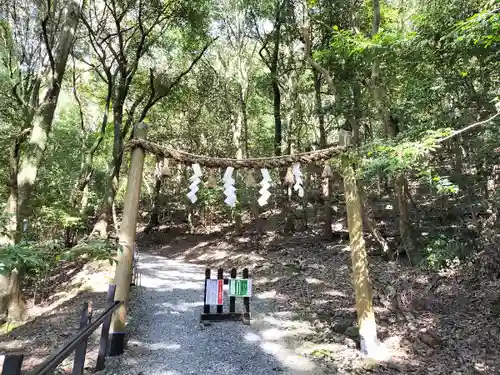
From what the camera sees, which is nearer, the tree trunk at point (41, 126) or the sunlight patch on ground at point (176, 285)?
the tree trunk at point (41, 126)

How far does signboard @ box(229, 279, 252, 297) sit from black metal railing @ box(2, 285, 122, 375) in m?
2.30

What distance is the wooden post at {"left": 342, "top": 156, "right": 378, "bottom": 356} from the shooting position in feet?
16.0

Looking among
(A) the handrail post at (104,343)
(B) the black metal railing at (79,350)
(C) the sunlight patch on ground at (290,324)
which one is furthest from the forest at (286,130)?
(A) the handrail post at (104,343)

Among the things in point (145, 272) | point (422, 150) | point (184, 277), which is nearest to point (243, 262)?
point (184, 277)

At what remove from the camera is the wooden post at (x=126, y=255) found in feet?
15.0

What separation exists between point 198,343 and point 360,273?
2790 mm

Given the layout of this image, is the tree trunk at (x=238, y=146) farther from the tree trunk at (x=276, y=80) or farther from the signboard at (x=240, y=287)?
the signboard at (x=240, y=287)

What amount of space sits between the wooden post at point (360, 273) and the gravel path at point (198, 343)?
93 centimetres

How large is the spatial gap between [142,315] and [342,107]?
278 inches

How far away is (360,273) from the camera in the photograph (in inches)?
200

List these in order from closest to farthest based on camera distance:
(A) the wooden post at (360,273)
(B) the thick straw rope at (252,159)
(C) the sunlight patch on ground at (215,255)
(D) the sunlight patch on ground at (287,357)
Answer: (D) the sunlight patch on ground at (287,357) < (A) the wooden post at (360,273) < (B) the thick straw rope at (252,159) < (C) the sunlight patch on ground at (215,255)

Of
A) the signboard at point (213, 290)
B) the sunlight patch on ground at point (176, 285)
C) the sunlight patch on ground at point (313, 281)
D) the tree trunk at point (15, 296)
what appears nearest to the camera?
the signboard at point (213, 290)

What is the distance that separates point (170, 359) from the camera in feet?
15.5

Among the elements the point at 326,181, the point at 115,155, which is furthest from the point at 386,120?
the point at 115,155
